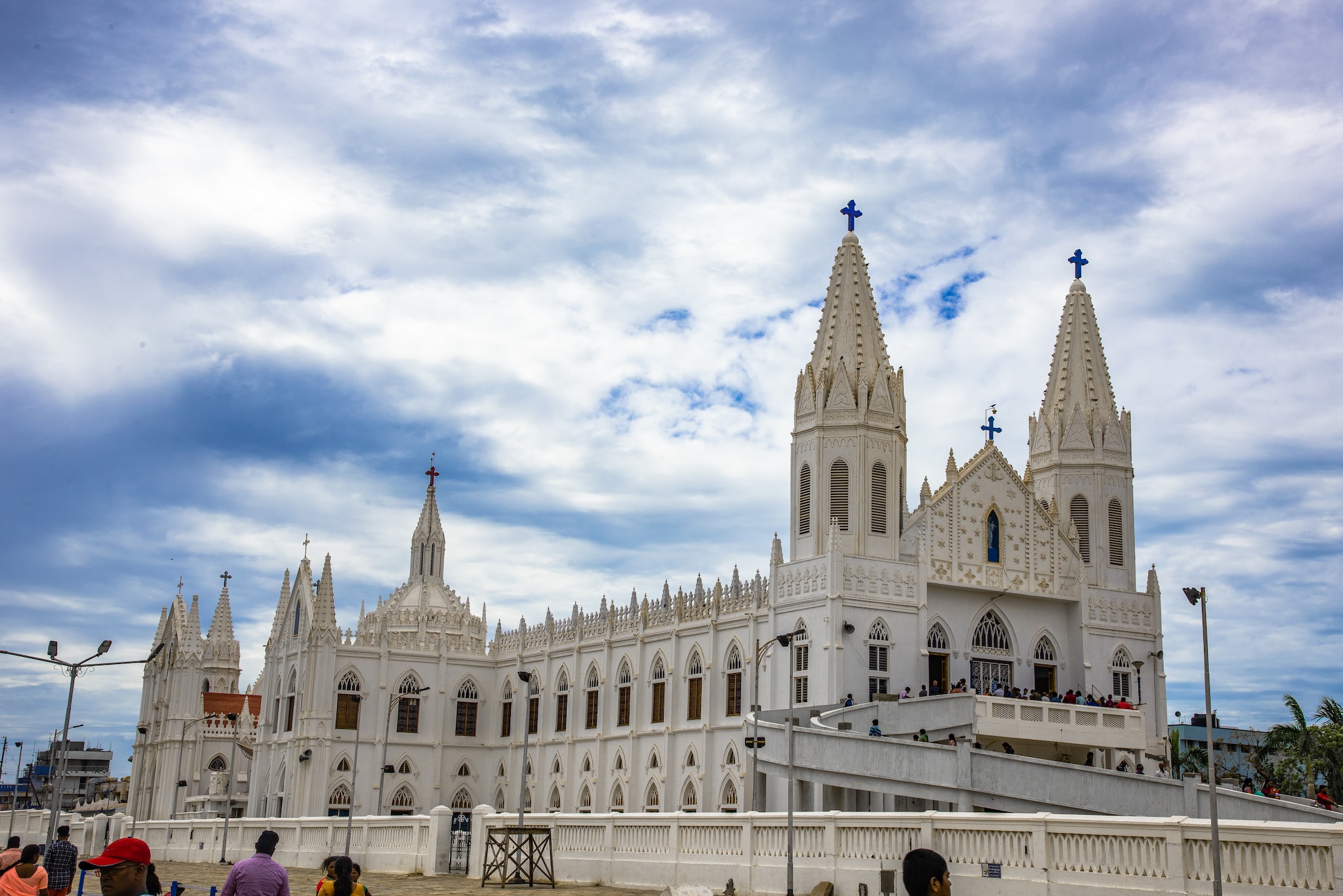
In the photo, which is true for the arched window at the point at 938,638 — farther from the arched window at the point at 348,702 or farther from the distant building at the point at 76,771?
the distant building at the point at 76,771

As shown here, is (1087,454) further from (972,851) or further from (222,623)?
(222,623)

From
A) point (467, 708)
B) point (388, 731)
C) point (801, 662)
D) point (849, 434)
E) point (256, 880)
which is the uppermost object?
point (849, 434)

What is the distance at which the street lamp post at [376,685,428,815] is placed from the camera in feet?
222

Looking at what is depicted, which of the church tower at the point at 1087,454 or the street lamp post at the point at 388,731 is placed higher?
the church tower at the point at 1087,454

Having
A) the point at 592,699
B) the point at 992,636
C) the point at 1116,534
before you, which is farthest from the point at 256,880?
the point at 592,699

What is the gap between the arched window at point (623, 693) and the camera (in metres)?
62.1

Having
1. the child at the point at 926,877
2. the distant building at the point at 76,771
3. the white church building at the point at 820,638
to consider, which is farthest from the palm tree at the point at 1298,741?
the distant building at the point at 76,771

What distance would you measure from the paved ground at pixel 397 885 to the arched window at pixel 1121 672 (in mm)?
27590

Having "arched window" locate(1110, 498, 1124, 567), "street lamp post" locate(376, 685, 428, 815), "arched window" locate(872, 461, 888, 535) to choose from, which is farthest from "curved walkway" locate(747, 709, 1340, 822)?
"street lamp post" locate(376, 685, 428, 815)

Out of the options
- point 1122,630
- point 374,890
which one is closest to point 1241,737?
point 1122,630

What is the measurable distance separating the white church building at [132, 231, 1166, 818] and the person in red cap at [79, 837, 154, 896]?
3528cm

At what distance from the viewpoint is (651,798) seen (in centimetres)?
5809

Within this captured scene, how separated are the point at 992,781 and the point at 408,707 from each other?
42.7 meters

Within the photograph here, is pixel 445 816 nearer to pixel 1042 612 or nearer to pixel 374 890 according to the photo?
pixel 374 890
